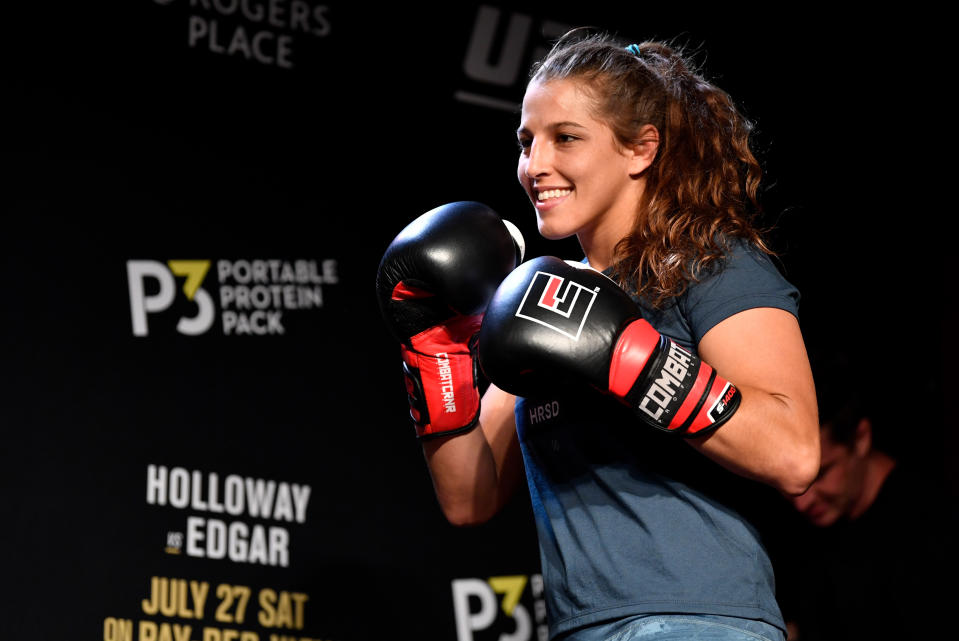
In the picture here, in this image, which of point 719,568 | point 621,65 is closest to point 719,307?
point 719,568

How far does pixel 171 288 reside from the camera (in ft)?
8.29

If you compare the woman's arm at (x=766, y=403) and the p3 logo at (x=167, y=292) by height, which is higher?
the p3 logo at (x=167, y=292)

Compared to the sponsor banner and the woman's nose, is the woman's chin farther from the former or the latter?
the sponsor banner

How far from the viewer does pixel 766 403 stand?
1.26 meters

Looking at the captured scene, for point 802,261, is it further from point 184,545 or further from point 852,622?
point 184,545

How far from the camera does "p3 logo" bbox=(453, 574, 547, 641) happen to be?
271 cm

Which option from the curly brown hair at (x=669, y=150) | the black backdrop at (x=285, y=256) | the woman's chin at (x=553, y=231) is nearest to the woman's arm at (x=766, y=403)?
the curly brown hair at (x=669, y=150)

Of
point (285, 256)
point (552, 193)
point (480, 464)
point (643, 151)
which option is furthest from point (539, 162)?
point (285, 256)

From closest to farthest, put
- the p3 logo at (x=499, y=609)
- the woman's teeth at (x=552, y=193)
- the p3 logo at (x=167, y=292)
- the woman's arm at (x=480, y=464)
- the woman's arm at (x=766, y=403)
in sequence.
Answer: the woman's arm at (x=766, y=403)
the woman's teeth at (x=552, y=193)
the woman's arm at (x=480, y=464)
the p3 logo at (x=167, y=292)
the p3 logo at (x=499, y=609)

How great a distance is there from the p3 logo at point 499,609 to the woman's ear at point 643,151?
1.50 m

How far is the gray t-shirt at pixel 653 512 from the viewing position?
4.25 feet

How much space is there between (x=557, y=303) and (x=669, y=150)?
15.4 inches

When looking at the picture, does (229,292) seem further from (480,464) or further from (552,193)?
(552,193)

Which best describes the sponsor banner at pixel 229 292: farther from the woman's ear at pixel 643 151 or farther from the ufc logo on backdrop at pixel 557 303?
the ufc logo on backdrop at pixel 557 303
